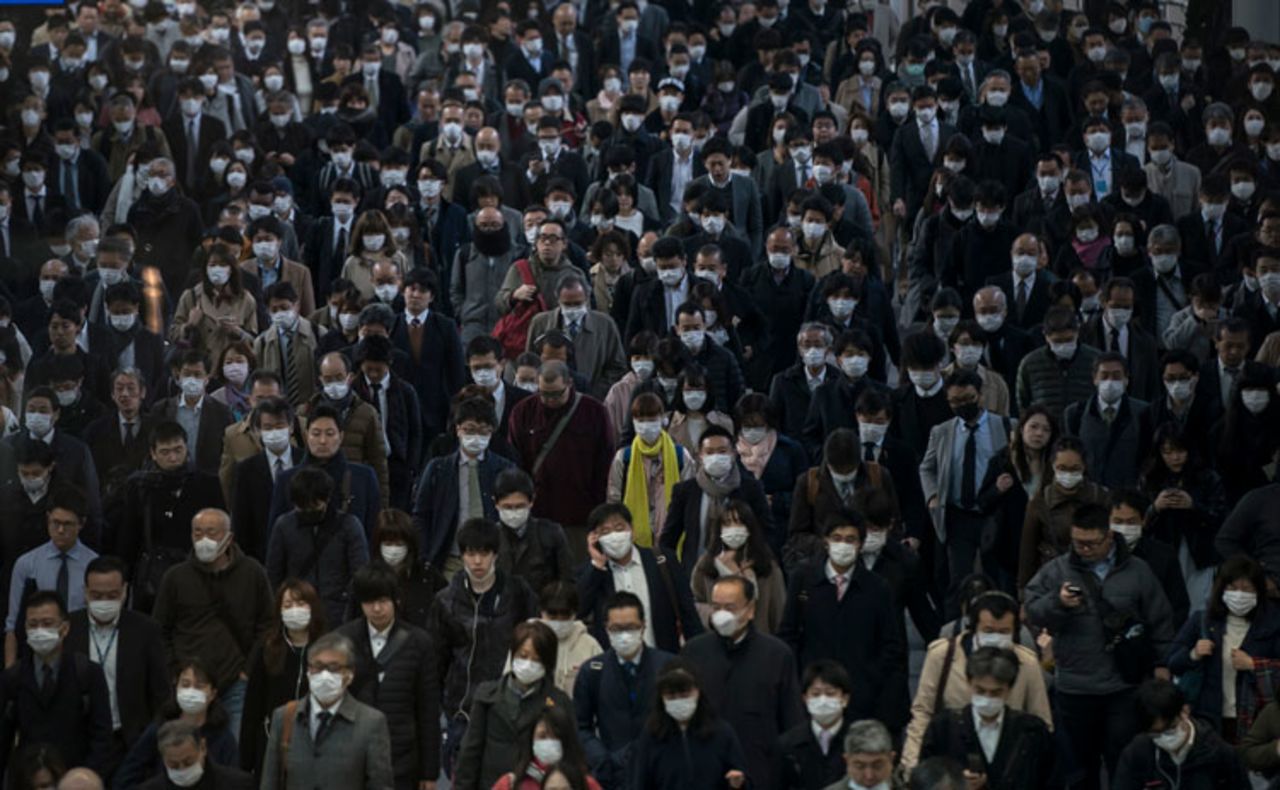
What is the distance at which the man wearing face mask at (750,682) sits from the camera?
1377 centimetres

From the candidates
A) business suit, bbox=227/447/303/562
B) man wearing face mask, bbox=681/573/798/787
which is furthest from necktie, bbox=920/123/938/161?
man wearing face mask, bbox=681/573/798/787

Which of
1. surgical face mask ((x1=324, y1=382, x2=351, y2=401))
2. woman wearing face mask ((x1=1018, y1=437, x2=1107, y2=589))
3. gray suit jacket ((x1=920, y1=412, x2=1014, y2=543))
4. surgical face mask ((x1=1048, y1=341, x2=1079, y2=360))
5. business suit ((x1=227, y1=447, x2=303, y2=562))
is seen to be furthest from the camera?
surgical face mask ((x1=1048, y1=341, x2=1079, y2=360))

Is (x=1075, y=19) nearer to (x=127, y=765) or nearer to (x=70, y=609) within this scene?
(x=70, y=609)

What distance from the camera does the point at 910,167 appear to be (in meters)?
25.8

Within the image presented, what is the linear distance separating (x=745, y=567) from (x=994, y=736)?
7.82 feet

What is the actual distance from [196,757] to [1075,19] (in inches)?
757

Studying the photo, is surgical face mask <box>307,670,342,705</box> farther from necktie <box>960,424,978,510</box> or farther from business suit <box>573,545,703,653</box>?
necktie <box>960,424,978,510</box>

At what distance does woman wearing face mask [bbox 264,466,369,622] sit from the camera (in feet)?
51.2

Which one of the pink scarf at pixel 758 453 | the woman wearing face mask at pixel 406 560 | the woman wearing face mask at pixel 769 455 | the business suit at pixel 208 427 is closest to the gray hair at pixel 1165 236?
the woman wearing face mask at pixel 769 455

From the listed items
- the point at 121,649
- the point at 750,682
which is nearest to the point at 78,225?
the point at 121,649

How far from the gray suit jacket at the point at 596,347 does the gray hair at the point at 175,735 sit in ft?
23.3

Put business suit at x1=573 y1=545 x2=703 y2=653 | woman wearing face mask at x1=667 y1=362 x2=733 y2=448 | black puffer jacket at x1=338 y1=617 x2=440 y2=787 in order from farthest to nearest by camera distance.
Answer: woman wearing face mask at x1=667 y1=362 x2=733 y2=448 → business suit at x1=573 y1=545 x2=703 y2=653 → black puffer jacket at x1=338 y1=617 x2=440 y2=787

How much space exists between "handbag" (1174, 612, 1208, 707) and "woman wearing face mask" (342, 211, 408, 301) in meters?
8.91

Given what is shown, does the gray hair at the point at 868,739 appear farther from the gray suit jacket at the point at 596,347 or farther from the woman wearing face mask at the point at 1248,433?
the gray suit jacket at the point at 596,347
